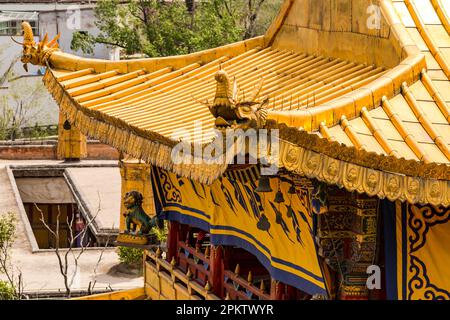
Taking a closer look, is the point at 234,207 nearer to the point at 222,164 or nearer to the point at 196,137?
the point at 196,137

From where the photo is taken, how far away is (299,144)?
1144 cm

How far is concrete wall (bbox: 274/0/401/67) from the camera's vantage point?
1388 cm

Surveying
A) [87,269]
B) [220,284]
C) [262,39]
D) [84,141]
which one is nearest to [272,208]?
[220,284]

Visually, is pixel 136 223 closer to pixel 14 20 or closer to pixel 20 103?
pixel 20 103

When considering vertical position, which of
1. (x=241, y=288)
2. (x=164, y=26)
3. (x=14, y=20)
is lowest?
(x=241, y=288)

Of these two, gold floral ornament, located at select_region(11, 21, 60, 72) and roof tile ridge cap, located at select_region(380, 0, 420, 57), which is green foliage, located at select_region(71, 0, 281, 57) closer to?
gold floral ornament, located at select_region(11, 21, 60, 72)

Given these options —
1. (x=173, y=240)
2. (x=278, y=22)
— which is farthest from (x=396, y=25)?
(x=173, y=240)

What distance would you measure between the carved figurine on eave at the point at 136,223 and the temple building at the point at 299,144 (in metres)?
0.74

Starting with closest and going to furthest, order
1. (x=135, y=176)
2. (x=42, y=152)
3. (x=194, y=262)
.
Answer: (x=194, y=262), (x=135, y=176), (x=42, y=152)

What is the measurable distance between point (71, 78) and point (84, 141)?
31.5 m

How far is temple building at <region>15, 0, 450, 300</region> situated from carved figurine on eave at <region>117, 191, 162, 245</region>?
74 cm

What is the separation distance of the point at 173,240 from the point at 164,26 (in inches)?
1315

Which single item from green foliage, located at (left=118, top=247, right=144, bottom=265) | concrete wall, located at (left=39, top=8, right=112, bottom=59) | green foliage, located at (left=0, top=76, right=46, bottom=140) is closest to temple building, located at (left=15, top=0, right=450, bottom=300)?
green foliage, located at (left=118, top=247, right=144, bottom=265)

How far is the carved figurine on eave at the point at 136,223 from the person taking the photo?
65.9 feet
